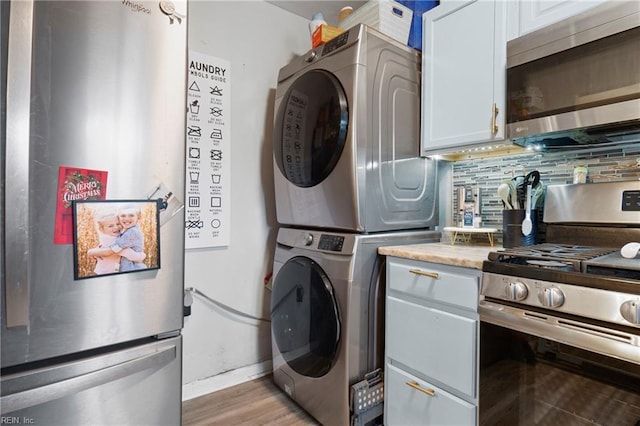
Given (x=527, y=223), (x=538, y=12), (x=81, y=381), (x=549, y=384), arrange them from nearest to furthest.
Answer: (x=81, y=381)
(x=549, y=384)
(x=538, y=12)
(x=527, y=223)

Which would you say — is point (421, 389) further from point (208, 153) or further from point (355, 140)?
point (208, 153)

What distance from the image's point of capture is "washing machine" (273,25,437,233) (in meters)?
1.53

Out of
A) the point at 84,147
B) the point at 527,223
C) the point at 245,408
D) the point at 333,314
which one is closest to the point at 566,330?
the point at 527,223

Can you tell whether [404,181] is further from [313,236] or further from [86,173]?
[86,173]

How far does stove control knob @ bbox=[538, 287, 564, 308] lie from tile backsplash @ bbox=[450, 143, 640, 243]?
0.62m

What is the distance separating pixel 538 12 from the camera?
1331 mm

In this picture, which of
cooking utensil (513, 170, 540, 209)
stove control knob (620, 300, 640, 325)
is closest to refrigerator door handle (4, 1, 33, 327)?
stove control knob (620, 300, 640, 325)

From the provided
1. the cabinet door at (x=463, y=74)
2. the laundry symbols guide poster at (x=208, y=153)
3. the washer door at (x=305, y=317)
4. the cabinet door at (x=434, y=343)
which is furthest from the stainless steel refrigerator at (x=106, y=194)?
the cabinet door at (x=463, y=74)

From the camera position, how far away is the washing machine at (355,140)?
1530 mm

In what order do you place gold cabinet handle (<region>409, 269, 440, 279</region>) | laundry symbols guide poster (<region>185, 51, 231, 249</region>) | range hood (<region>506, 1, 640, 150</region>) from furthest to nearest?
laundry symbols guide poster (<region>185, 51, 231, 249</region>), gold cabinet handle (<region>409, 269, 440, 279</region>), range hood (<region>506, 1, 640, 150</region>)

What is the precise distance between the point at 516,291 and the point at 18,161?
4.87ft

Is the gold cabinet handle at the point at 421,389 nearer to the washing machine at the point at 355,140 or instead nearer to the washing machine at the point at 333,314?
Answer: the washing machine at the point at 333,314

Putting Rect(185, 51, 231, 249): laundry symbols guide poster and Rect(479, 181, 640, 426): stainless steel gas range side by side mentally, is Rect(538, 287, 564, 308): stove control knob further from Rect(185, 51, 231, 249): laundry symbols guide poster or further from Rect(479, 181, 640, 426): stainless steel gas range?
Rect(185, 51, 231, 249): laundry symbols guide poster

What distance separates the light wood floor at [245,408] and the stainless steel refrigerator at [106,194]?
2.34 ft
